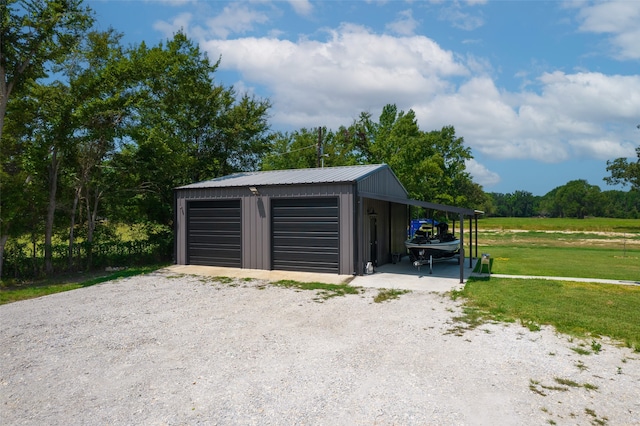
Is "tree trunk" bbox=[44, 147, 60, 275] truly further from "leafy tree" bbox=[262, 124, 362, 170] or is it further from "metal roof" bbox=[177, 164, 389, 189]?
"leafy tree" bbox=[262, 124, 362, 170]

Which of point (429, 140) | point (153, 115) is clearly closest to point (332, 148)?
point (429, 140)

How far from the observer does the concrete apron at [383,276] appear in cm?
1056

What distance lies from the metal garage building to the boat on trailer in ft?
4.21

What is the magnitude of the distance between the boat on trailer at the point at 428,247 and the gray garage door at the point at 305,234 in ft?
9.77

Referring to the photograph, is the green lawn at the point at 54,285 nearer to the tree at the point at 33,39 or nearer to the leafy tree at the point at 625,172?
the tree at the point at 33,39

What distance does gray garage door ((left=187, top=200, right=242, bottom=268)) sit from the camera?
1358 cm

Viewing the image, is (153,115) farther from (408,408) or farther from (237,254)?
(408,408)

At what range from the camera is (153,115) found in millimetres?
16844

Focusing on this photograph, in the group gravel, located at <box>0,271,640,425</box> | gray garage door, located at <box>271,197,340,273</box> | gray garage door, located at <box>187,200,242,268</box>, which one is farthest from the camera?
gray garage door, located at <box>187,200,242,268</box>

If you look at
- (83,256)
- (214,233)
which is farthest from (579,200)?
(83,256)

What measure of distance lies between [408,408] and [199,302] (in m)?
6.01

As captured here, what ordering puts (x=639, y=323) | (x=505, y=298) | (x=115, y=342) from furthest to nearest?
1. (x=505, y=298)
2. (x=639, y=323)
3. (x=115, y=342)

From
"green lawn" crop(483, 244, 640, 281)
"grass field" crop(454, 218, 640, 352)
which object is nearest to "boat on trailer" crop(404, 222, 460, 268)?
"green lawn" crop(483, 244, 640, 281)

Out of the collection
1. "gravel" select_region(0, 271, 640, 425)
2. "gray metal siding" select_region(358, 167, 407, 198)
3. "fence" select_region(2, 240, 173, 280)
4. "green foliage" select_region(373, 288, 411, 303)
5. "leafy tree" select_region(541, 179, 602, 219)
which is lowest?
"gravel" select_region(0, 271, 640, 425)
